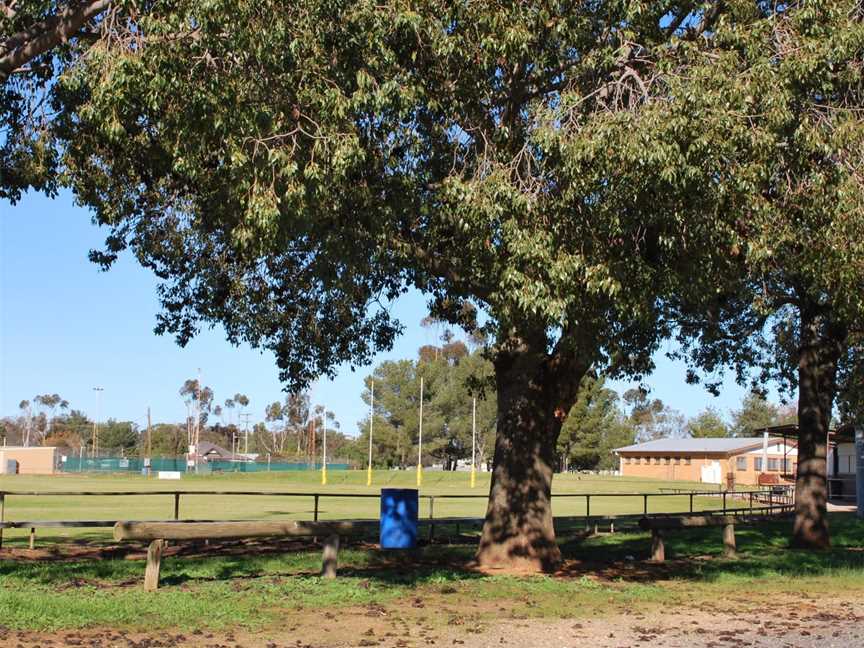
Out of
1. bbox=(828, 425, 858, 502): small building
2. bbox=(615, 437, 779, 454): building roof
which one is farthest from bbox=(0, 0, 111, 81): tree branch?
bbox=(615, 437, 779, 454): building roof

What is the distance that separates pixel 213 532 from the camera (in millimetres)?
12312

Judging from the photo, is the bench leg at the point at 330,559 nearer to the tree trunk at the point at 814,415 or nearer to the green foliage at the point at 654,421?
the tree trunk at the point at 814,415

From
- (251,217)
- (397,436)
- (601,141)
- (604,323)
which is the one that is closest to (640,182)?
(601,141)

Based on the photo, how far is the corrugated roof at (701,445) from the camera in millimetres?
86125

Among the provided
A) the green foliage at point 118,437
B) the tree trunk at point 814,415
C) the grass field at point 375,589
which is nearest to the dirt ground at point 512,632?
the grass field at point 375,589

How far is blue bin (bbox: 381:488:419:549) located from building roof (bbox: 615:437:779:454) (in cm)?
7393

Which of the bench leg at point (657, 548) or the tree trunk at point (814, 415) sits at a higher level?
the tree trunk at point (814, 415)

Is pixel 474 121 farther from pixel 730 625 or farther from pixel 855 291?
pixel 730 625

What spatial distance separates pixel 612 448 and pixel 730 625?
100846 millimetres

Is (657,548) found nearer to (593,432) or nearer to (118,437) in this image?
(593,432)

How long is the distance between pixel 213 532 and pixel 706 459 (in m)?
82.2

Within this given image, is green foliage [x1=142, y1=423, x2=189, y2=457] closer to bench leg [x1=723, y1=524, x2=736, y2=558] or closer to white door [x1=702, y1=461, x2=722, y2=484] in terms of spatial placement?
white door [x1=702, y1=461, x2=722, y2=484]

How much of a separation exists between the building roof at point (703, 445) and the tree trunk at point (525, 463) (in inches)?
2860

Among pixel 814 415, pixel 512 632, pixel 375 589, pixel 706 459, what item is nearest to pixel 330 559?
pixel 375 589
